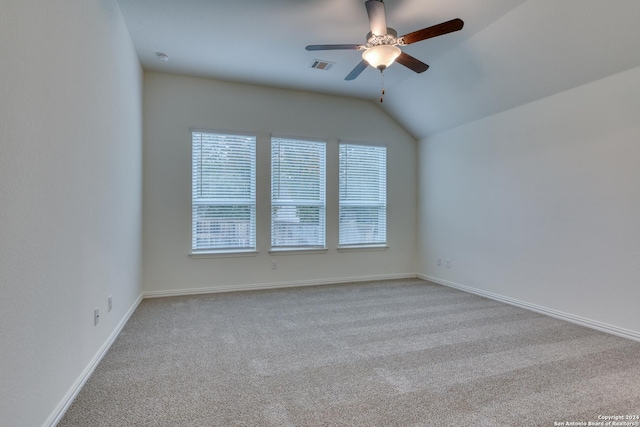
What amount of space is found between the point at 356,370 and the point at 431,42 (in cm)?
337

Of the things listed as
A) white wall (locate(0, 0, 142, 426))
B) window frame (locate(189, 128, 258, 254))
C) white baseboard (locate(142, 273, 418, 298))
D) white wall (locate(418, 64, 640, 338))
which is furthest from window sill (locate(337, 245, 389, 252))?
white wall (locate(0, 0, 142, 426))

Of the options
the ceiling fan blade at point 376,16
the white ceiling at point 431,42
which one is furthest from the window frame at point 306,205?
the ceiling fan blade at point 376,16

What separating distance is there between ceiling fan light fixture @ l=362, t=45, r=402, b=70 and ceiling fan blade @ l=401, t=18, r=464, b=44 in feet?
0.38

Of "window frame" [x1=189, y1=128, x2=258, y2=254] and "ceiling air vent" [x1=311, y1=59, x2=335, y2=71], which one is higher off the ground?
"ceiling air vent" [x1=311, y1=59, x2=335, y2=71]

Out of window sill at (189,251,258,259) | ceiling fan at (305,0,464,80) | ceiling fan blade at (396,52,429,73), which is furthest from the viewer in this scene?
window sill at (189,251,258,259)

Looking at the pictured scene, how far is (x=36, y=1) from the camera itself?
5.24 feet

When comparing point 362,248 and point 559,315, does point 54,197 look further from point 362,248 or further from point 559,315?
point 559,315

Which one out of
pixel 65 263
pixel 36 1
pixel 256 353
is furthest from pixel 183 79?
pixel 256 353

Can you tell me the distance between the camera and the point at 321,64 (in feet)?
13.7

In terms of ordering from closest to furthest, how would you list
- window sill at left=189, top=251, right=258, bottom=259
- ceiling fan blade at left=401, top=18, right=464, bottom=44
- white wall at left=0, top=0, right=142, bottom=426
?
white wall at left=0, top=0, right=142, bottom=426 < ceiling fan blade at left=401, top=18, right=464, bottom=44 < window sill at left=189, top=251, right=258, bottom=259

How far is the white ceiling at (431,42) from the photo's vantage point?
2926 millimetres

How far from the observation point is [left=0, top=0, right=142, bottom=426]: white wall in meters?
1.40

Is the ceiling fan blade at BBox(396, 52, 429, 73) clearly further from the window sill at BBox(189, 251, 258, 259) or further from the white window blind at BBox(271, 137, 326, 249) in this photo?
the window sill at BBox(189, 251, 258, 259)

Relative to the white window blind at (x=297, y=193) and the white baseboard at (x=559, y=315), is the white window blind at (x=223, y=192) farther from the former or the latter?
the white baseboard at (x=559, y=315)
